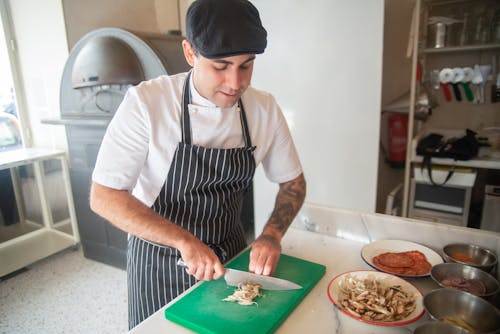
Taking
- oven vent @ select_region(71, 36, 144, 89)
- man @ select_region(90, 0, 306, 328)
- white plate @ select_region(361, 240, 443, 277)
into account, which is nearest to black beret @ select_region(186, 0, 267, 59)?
man @ select_region(90, 0, 306, 328)

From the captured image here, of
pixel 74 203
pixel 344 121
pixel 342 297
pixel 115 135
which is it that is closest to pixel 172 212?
pixel 115 135

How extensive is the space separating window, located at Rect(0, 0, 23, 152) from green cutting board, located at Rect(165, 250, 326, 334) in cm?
286

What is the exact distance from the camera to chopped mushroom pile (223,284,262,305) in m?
0.83

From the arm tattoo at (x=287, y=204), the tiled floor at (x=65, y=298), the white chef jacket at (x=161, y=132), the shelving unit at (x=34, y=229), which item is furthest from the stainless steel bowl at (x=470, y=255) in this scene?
the shelving unit at (x=34, y=229)

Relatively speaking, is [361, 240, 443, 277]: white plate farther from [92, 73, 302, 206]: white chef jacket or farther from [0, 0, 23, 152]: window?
[0, 0, 23, 152]: window

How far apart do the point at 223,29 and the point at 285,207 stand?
1.91 ft

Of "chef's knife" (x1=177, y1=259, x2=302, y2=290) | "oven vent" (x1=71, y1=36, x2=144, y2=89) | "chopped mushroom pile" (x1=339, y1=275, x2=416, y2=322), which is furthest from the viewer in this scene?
"oven vent" (x1=71, y1=36, x2=144, y2=89)

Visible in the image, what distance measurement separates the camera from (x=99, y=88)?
89.9 inches

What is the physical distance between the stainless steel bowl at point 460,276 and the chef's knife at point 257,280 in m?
0.36

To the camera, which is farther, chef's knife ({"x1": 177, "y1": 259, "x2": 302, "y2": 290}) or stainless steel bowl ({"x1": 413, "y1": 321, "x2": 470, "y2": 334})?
chef's knife ({"x1": 177, "y1": 259, "x2": 302, "y2": 290})

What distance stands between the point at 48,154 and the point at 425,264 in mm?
2643

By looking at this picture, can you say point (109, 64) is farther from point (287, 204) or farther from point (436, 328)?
point (436, 328)

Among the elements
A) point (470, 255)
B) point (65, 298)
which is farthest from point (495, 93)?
point (65, 298)

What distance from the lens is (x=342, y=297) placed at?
33.5 inches
